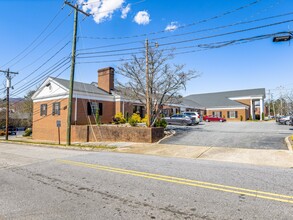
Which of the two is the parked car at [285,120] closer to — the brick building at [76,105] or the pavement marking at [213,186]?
the brick building at [76,105]

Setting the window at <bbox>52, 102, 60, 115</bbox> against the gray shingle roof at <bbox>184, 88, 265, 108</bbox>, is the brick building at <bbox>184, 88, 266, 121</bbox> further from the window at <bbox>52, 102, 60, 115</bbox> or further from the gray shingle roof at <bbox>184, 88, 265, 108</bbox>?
the window at <bbox>52, 102, 60, 115</bbox>

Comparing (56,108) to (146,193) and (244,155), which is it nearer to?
(244,155)

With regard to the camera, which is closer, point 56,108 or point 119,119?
point 56,108

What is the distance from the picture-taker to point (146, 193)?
4.93 metres

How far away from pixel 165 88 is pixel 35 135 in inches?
820

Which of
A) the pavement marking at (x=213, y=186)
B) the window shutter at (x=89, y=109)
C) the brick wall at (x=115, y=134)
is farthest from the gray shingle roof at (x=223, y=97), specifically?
the pavement marking at (x=213, y=186)

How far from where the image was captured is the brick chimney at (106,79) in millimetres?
29106

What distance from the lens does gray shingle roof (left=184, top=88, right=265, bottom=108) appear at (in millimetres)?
48312

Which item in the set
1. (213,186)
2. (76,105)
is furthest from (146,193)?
(76,105)

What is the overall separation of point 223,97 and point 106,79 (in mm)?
34590

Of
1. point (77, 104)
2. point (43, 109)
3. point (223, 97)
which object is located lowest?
point (43, 109)

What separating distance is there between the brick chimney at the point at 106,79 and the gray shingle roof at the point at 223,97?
2980 cm

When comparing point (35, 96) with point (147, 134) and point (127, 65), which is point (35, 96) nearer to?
point (127, 65)

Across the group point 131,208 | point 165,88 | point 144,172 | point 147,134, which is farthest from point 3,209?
point 165,88
